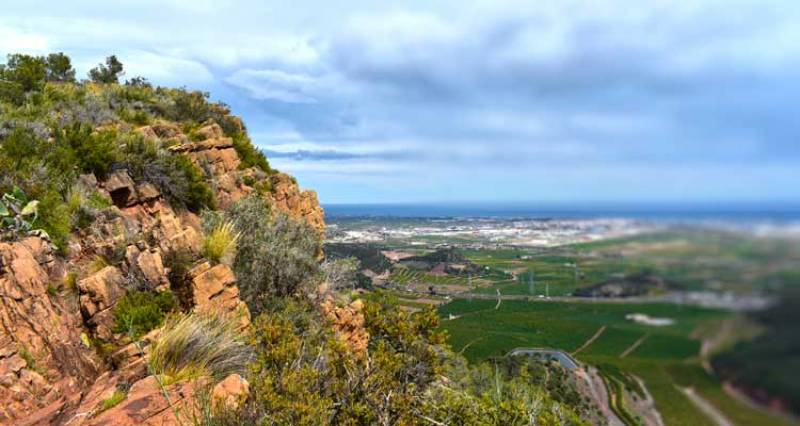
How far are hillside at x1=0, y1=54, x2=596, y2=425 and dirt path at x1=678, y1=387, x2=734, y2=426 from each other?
238cm

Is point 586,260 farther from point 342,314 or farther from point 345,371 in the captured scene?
point 342,314

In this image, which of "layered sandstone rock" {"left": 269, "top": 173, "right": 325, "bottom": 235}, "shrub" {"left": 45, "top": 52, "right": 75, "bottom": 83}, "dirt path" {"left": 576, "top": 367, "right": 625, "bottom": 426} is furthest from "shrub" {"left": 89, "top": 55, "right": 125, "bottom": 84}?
"dirt path" {"left": 576, "top": 367, "right": 625, "bottom": 426}

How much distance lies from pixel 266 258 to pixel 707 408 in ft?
24.8

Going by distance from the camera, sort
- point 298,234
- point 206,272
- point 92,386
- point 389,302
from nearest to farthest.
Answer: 1. point 92,386
2. point 206,272
3. point 389,302
4. point 298,234

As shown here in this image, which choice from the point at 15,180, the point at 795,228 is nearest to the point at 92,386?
the point at 15,180

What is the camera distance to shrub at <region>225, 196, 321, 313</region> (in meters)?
7.97

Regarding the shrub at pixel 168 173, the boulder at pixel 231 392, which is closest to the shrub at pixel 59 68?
the shrub at pixel 168 173

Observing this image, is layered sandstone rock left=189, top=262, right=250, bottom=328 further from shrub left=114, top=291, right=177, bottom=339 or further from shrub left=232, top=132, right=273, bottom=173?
shrub left=232, top=132, right=273, bottom=173

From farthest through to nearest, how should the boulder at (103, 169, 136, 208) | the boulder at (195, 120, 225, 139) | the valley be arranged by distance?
the boulder at (195, 120, 225, 139)
the boulder at (103, 169, 136, 208)
the valley

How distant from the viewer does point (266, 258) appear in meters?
8.32

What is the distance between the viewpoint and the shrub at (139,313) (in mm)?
5500

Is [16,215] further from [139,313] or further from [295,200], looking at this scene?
[295,200]

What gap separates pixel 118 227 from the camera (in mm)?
7266

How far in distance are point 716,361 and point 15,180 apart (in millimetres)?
9190
